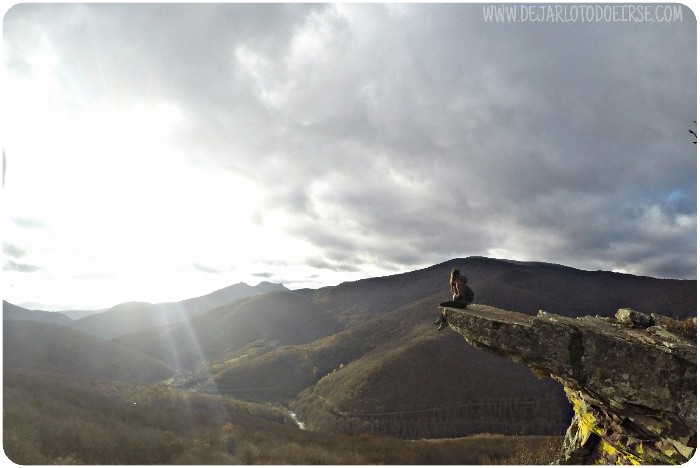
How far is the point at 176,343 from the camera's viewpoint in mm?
189125

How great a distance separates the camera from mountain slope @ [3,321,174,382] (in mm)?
112625

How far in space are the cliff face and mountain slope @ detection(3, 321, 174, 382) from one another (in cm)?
13392

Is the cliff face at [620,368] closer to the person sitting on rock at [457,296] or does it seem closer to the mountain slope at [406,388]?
the person sitting on rock at [457,296]

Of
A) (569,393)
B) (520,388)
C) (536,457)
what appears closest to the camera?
(569,393)

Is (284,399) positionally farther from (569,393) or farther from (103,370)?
(569,393)

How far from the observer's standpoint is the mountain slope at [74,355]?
11262 centimetres

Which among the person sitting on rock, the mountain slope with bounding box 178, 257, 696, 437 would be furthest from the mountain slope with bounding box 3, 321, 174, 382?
the person sitting on rock

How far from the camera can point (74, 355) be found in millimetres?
120125

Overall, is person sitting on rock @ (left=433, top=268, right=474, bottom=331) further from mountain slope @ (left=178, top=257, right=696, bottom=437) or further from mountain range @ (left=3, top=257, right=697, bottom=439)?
mountain slope @ (left=178, top=257, right=696, bottom=437)

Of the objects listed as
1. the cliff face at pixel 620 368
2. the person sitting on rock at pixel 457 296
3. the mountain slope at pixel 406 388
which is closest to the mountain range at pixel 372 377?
the mountain slope at pixel 406 388

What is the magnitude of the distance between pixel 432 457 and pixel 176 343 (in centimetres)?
19236

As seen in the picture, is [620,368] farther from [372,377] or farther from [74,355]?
[74,355]

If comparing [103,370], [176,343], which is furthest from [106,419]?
[176,343]

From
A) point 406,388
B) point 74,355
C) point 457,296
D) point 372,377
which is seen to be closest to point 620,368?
point 457,296
